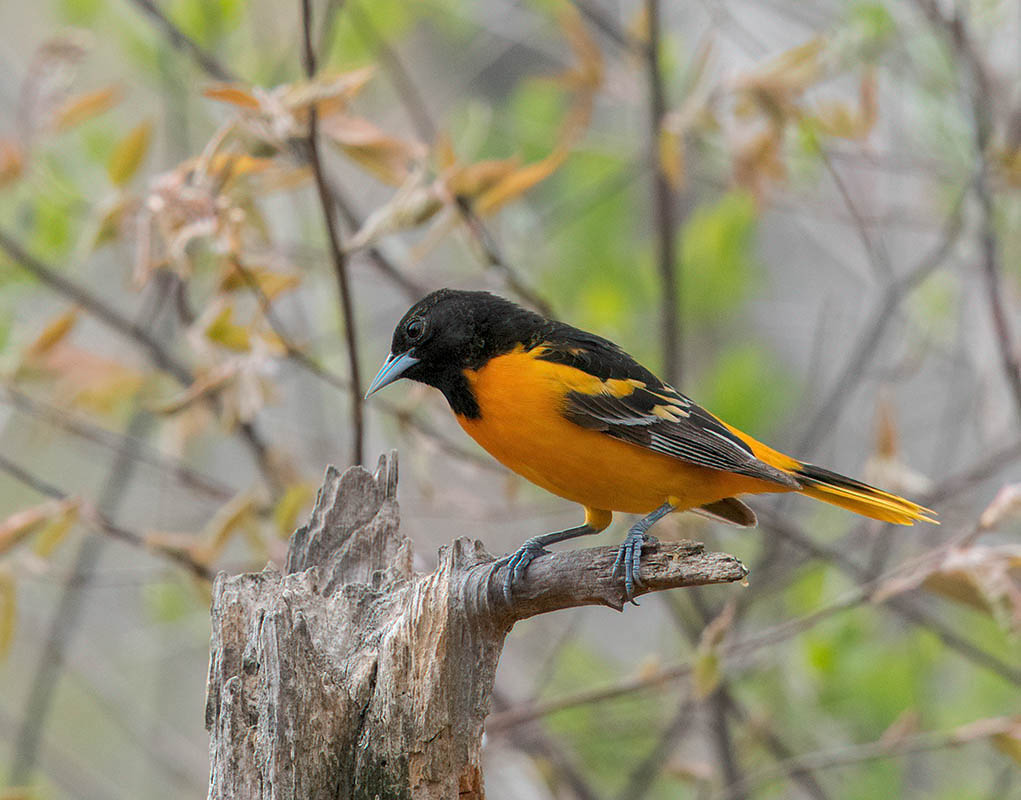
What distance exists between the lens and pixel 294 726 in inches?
80.7

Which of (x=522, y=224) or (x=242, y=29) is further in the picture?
(x=242, y=29)

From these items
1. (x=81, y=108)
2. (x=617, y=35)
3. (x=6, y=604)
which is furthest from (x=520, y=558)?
(x=617, y=35)

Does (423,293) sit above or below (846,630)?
above

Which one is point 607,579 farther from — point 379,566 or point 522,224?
point 522,224

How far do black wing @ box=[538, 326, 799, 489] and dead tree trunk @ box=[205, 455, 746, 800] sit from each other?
730 millimetres

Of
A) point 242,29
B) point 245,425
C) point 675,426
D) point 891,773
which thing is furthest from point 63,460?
point 675,426

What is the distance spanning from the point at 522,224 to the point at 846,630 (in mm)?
1936

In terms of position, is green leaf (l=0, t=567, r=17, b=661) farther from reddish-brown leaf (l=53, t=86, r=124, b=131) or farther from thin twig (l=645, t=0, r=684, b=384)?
thin twig (l=645, t=0, r=684, b=384)

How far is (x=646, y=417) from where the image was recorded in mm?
2977

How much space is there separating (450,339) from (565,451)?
497mm

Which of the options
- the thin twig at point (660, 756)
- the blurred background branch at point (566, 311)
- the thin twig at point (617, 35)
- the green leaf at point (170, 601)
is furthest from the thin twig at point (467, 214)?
the green leaf at point (170, 601)

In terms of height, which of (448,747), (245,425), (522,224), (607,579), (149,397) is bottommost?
(448,747)

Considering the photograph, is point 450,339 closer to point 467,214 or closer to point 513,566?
point 467,214

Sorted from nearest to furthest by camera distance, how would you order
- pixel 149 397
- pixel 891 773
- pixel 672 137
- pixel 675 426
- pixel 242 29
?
pixel 675 426 → pixel 672 137 → pixel 149 397 → pixel 891 773 → pixel 242 29
